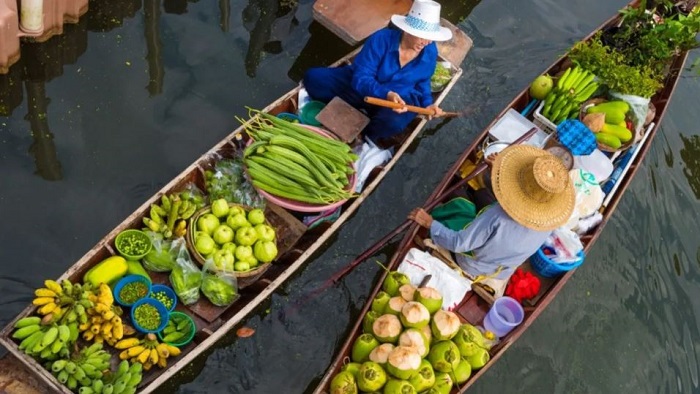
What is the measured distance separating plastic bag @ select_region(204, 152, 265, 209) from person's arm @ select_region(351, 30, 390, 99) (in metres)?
1.50

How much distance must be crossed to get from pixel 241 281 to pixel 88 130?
2.83m

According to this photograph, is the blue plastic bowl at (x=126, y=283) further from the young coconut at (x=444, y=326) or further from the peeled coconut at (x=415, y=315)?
the young coconut at (x=444, y=326)

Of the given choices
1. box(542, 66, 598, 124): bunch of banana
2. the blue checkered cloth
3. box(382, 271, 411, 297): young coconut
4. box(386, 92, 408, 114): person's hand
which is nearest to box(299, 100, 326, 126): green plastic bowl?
box(386, 92, 408, 114): person's hand

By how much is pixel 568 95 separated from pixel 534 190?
108 inches

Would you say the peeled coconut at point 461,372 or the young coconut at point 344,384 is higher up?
the peeled coconut at point 461,372

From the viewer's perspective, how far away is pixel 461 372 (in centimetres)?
510

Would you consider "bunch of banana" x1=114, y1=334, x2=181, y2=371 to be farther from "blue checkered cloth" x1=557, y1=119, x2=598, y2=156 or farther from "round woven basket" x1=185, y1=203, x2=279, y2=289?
"blue checkered cloth" x1=557, y1=119, x2=598, y2=156

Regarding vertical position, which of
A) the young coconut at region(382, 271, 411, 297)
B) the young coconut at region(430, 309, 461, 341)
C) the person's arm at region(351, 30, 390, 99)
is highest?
the person's arm at region(351, 30, 390, 99)

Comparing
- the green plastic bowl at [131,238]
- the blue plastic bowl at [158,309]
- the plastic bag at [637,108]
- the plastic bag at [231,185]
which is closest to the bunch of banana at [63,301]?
the blue plastic bowl at [158,309]

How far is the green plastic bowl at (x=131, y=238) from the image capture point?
5035mm

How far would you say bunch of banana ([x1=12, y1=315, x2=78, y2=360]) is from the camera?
4.30 metres

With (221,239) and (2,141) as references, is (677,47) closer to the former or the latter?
(221,239)

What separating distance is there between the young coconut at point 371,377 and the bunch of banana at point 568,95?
4.14m

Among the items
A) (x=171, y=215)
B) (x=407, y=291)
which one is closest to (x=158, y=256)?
(x=171, y=215)
